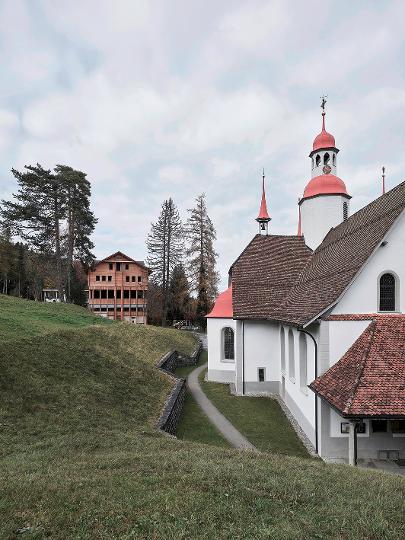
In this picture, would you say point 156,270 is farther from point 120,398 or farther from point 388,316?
point 388,316

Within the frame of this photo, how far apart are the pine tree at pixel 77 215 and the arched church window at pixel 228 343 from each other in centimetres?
2111

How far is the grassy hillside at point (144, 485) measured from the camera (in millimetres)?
4434

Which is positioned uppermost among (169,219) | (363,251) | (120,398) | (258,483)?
(169,219)

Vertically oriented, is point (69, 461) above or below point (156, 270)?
below

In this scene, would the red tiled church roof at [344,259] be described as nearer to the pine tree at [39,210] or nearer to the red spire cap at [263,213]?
the red spire cap at [263,213]

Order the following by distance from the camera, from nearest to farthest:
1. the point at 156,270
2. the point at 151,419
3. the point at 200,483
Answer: the point at 200,483
the point at 151,419
the point at 156,270

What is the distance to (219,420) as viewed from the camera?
49.9 ft

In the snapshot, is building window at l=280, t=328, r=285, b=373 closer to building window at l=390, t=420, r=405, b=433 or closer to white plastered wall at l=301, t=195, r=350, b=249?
building window at l=390, t=420, r=405, b=433

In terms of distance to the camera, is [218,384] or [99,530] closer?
[99,530]

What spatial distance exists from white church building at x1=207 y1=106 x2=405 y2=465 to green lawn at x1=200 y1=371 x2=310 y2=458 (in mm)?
607

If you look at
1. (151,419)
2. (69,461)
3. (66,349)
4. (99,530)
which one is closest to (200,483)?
(99,530)

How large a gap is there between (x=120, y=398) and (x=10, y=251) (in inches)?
1432

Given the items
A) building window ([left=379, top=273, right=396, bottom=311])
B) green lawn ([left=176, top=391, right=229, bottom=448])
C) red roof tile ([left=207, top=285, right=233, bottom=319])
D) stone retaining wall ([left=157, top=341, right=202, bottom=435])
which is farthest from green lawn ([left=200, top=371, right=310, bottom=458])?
building window ([left=379, top=273, right=396, bottom=311])

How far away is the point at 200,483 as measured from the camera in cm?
571
